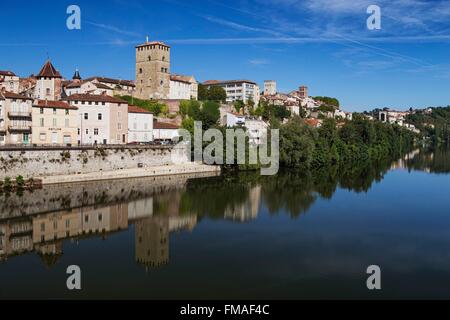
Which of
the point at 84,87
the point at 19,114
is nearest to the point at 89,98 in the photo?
the point at 19,114

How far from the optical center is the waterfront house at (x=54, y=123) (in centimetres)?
2988

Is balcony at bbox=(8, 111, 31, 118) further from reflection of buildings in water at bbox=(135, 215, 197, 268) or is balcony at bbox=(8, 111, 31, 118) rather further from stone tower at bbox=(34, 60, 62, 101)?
reflection of buildings in water at bbox=(135, 215, 197, 268)

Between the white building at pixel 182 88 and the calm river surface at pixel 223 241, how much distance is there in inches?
923

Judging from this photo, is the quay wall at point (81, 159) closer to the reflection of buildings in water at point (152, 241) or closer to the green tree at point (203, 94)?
the reflection of buildings in water at point (152, 241)

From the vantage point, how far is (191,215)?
20.5m

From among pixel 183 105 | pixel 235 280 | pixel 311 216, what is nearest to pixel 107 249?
pixel 235 280

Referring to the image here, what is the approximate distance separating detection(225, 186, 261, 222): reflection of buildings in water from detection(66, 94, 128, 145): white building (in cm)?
1431

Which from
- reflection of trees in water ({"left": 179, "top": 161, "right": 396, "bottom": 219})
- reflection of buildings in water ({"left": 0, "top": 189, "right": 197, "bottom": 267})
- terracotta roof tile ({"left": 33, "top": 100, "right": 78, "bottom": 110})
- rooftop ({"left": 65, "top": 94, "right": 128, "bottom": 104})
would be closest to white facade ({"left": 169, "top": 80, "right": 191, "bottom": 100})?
rooftop ({"left": 65, "top": 94, "right": 128, "bottom": 104})

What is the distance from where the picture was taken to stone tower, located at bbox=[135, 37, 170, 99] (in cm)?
4850

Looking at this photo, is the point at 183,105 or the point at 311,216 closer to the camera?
the point at 311,216

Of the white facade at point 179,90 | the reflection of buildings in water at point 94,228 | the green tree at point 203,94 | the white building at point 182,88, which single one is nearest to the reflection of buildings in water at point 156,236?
the reflection of buildings in water at point 94,228
